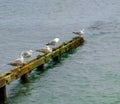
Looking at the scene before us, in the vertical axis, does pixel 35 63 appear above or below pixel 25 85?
above

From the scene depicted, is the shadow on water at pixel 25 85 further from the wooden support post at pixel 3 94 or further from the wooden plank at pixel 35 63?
the wooden plank at pixel 35 63

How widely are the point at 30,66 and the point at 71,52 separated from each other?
8.82m

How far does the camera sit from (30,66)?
29766 millimetres

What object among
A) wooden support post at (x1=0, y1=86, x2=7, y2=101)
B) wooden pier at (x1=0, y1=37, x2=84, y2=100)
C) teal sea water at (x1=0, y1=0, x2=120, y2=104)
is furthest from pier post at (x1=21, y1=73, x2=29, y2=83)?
wooden support post at (x1=0, y1=86, x2=7, y2=101)

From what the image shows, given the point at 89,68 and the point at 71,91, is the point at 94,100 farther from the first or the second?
the point at 89,68

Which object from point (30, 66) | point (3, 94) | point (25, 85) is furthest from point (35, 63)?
point (3, 94)

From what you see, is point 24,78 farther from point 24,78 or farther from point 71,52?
point 71,52

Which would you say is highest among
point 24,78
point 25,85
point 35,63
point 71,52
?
point 71,52

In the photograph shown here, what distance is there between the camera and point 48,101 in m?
26.3

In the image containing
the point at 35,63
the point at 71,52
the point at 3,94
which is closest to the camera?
the point at 3,94

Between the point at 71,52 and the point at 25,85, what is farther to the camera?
the point at 71,52

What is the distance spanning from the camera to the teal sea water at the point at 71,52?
27.4 metres

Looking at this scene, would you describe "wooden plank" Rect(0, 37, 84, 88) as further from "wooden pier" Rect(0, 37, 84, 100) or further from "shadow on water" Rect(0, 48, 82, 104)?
"shadow on water" Rect(0, 48, 82, 104)

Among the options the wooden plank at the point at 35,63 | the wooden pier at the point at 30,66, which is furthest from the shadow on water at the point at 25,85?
the wooden plank at the point at 35,63
